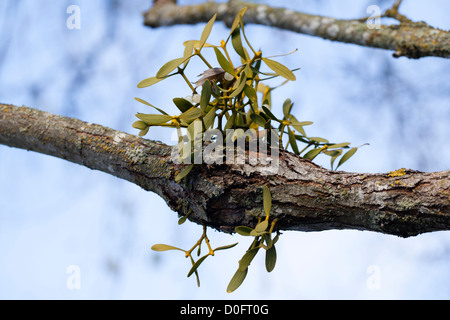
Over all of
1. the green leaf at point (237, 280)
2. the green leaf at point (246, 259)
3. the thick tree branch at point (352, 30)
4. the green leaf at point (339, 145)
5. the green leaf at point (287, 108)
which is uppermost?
the thick tree branch at point (352, 30)

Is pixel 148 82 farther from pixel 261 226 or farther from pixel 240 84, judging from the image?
pixel 261 226

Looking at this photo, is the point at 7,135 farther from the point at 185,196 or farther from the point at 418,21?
the point at 418,21

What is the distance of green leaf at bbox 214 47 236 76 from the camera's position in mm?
664

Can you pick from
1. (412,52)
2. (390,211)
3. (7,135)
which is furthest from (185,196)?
(412,52)

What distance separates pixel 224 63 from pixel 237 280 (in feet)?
1.08

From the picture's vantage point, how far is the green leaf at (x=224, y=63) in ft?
2.18

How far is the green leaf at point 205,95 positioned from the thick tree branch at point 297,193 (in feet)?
0.31

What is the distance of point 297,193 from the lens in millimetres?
671

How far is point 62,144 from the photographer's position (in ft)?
2.87

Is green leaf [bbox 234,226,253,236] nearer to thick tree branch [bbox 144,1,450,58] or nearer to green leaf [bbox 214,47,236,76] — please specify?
green leaf [bbox 214,47,236,76]

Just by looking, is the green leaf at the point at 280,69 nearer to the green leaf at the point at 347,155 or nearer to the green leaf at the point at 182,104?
the green leaf at the point at 182,104

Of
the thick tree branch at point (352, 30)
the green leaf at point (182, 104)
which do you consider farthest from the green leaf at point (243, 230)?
the thick tree branch at point (352, 30)

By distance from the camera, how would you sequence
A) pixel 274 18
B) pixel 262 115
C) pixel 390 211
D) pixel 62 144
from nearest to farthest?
pixel 390 211 < pixel 262 115 < pixel 62 144 < pixel 274 18
